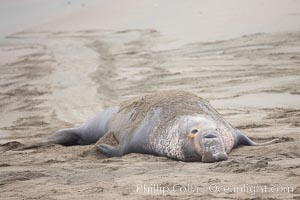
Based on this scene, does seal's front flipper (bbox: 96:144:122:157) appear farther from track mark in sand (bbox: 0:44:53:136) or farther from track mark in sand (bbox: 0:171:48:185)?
track mark in sand (bbox: 0:44:53:136)

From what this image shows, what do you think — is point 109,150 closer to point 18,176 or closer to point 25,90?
point 18,176

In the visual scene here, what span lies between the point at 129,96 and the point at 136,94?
0.14 metres

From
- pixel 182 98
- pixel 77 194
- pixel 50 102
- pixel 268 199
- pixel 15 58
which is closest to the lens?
pixel 268 199

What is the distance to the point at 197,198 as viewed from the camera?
4.47 metres

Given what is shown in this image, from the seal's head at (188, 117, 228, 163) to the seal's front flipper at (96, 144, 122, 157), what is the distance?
85 cm

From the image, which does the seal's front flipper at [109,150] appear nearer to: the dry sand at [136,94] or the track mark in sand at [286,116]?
the dry sand at [136,94]

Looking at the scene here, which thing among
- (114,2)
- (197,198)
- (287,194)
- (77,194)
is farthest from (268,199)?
(114,2)

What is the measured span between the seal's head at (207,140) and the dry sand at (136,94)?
13 cm

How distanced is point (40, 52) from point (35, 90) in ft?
15.4

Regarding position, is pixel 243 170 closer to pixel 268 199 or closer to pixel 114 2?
pixel 268 199

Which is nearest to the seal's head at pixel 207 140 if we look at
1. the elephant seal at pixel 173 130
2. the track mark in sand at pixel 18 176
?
the elephant seal at pixel 173 130

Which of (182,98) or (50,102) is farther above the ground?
(182,98)

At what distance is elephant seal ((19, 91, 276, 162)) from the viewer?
590 centimetres

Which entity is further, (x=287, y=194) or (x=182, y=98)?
(x=182, y=98)
